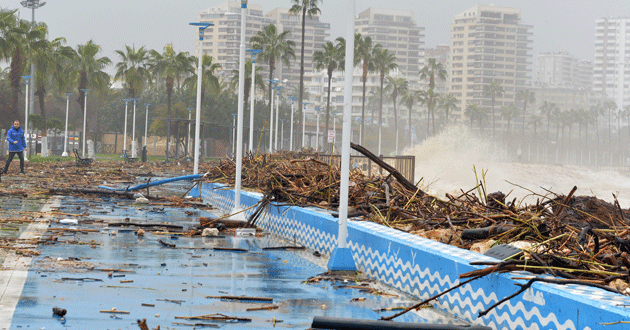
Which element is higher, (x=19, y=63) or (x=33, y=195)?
(x=19, y=63)

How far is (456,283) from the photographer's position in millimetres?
6906

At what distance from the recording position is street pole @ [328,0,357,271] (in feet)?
30.1

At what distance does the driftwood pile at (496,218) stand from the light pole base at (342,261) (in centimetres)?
109

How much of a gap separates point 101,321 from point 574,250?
4302 mm

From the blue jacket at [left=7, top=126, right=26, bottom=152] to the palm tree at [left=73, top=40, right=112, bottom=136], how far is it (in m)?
43.1

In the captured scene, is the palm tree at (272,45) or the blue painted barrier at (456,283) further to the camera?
the palm tree at (272,45)

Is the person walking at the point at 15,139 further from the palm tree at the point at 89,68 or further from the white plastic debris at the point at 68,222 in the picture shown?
the palm tree at the point at 89,68

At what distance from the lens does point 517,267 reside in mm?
5980

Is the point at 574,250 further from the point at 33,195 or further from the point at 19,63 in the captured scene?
the point at 19,63

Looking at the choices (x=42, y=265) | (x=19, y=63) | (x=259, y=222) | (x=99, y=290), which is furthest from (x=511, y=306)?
(x=19, y=63)

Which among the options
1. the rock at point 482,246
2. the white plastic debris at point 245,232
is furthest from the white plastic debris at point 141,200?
the rock at point 482,246

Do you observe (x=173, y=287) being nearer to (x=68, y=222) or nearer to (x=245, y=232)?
(x=245, y=232)

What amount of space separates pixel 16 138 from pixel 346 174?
23947 mm

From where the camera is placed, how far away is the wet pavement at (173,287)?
645 cm
